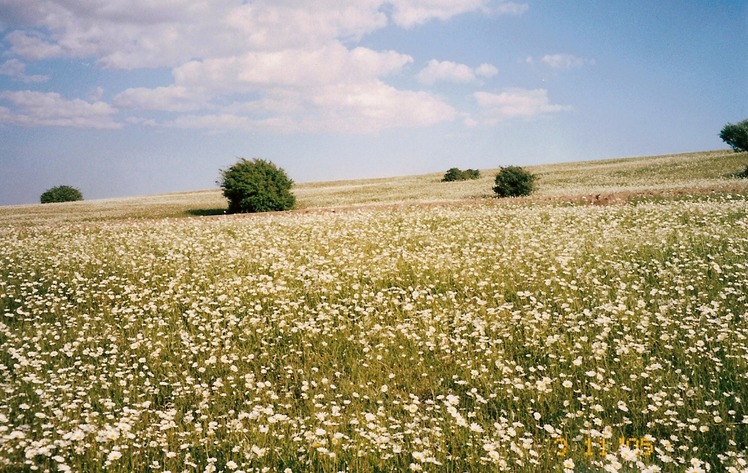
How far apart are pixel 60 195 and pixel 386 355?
79.8 m

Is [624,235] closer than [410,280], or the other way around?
[410,280]

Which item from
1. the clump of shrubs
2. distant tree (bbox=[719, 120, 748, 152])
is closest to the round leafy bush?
the clump of shrubs

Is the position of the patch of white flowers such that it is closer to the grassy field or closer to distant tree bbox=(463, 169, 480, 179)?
the grassy field

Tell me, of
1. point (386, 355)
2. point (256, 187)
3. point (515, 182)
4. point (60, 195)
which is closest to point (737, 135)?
point (515, 182)

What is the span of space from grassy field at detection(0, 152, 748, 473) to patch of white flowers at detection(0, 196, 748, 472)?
38 mm

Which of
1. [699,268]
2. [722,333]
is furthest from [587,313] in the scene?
[699,268]

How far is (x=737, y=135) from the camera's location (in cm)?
5028

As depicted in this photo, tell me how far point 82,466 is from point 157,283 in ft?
19.7

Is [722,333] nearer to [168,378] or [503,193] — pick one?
[168,378]

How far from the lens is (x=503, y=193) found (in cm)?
3241

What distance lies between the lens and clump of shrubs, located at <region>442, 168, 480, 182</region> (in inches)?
2349

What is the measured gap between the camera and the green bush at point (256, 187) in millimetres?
29797

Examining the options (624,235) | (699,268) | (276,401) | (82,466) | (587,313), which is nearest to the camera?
(82,466)

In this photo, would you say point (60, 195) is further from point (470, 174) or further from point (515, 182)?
point (515, 182)
